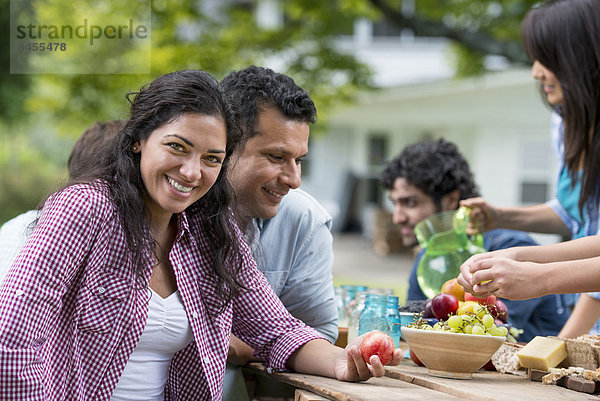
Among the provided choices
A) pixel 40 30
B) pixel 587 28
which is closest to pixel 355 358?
pixel 587 28

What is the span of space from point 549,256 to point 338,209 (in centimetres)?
1617

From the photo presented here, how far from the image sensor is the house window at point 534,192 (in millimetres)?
15211

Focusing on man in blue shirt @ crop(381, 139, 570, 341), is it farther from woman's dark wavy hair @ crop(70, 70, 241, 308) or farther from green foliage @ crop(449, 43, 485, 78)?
green foliage @ crop(449, 43, 485, 78)

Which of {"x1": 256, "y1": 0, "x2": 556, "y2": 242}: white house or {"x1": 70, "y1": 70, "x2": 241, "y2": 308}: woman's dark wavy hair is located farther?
{"x1": 256, "y1": 0, "x2": 556, "y2": 242}: white house

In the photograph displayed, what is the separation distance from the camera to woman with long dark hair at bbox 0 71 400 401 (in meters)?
2.15

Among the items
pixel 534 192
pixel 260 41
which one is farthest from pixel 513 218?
pixel 534 192

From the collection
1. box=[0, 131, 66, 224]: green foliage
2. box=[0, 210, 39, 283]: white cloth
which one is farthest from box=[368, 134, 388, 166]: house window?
box=[0, 210, 39, 283]: white cloth

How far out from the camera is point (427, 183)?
4.21 m

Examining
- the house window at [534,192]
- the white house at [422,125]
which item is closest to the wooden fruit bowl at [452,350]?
the white house at [422,125]

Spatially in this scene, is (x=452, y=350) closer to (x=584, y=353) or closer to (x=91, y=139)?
(x=584, y=353)

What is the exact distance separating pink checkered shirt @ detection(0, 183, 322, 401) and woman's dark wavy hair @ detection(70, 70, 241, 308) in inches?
1.6

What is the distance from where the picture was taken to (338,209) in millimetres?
18734

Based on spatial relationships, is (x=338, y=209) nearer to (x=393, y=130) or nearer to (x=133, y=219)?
(x=393, y=130)

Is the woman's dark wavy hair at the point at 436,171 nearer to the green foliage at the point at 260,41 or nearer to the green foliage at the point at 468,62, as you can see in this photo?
the green foliage at the point at 260,41
